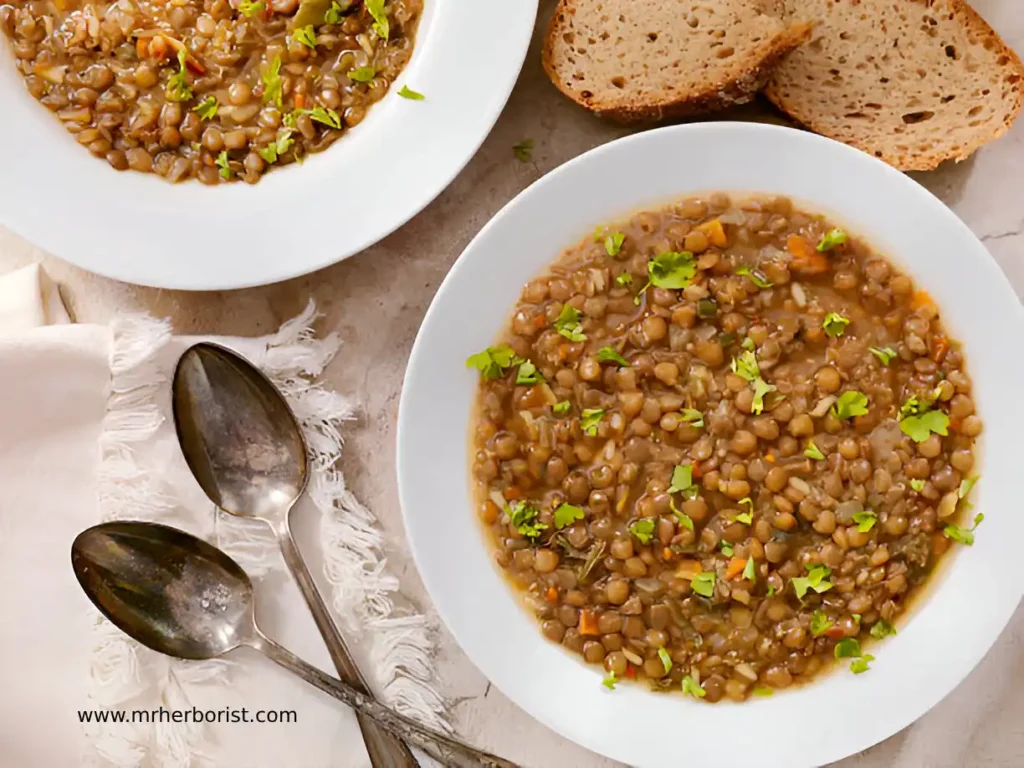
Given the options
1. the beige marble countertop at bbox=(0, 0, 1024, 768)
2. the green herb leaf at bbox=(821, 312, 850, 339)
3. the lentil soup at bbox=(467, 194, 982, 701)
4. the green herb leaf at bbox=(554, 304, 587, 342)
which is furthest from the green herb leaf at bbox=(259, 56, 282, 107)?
the green herb leaf at bbox=(821, 312, 850, 339)

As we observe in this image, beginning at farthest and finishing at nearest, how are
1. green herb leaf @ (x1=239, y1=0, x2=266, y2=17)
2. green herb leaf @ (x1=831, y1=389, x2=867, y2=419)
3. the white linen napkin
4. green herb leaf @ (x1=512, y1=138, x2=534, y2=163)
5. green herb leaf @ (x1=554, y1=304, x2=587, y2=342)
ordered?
green herb leaf @ (x1=512, y1=138, x2=534, y2=163)
the white linen napkin
green herb leaf @ (x1=239, y1=0, x2=266, y2=17)
green herb leaf @ (x1=554, y1=304, x2=587, y2=342)
green herb leaf @ (x1=831, y1=389, x2=867, y2=419)

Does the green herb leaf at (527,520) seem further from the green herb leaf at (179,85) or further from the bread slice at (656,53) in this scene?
the green herb leaf at (179,85)

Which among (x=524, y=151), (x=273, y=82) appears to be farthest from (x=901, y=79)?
(x=273, y=82)

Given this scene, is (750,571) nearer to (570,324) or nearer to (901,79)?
(570,324)

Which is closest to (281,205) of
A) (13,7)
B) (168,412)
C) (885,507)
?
(168,412)

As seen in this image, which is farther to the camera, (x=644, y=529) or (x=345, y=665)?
(x=345, y=665)

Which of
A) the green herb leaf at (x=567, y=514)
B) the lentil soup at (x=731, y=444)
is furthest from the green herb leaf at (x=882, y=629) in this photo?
the green herb leaf at (x=567, y=514)

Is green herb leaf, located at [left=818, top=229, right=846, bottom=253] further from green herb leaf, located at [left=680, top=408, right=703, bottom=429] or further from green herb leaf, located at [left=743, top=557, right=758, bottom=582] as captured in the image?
green herb leaf, located at [left=743, top=557, right=758, bottom=582]
